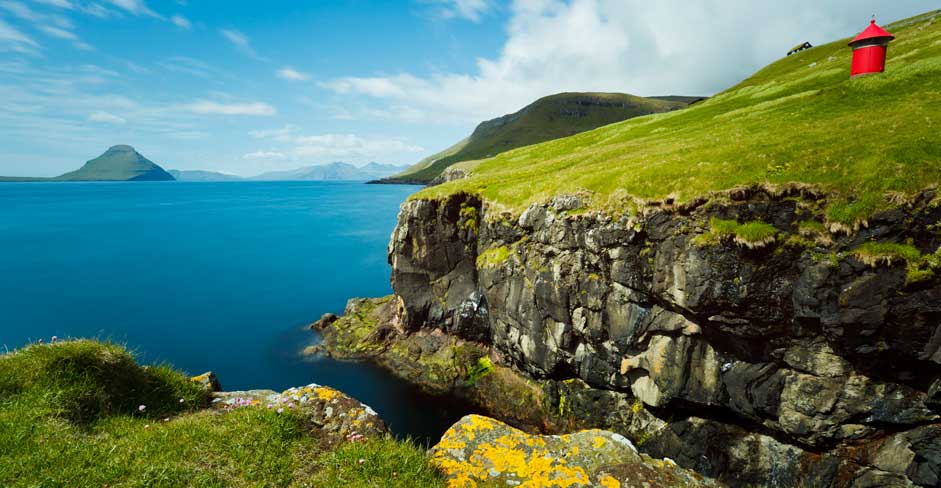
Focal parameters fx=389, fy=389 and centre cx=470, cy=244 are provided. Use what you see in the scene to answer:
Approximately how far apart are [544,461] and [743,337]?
17.9 meters

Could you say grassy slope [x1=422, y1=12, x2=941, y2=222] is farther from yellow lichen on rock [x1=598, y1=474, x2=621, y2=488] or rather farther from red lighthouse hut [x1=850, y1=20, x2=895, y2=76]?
yellow lichen on rock [x1=598, y1=474, x2=621, y2=488]

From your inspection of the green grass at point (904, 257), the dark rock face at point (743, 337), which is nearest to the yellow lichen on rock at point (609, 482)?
the dark rock face at point (743, 337)

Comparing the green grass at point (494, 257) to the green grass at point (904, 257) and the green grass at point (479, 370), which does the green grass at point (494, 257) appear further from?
the green grass at point (904, 257)

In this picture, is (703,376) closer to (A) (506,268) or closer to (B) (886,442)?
(B) (886,442)

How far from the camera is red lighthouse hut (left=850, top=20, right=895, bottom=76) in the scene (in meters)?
35.2

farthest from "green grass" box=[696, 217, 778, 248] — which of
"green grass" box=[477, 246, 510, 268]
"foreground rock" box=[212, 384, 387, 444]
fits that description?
"foreground rock" box=[212, 384, 387, 444]

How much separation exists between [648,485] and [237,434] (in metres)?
8.41

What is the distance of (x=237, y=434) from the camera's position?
7.72 meters

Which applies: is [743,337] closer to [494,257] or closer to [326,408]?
[494,257]

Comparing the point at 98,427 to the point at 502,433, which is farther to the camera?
the point at 502,433

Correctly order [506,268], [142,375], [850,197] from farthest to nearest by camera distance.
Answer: [506,268] → [850,197] → [142,375]

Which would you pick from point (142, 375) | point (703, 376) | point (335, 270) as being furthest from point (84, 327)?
point (703, 376)

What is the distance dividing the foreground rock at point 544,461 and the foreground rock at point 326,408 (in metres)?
1.69

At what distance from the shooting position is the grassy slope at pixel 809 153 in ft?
58.9
